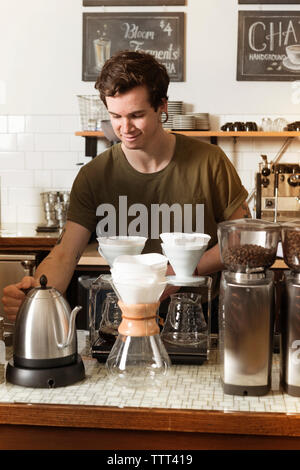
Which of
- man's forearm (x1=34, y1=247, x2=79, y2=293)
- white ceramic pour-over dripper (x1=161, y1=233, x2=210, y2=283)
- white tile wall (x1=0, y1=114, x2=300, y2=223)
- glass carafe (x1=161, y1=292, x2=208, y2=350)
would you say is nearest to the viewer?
white ceramic pour-over dripper (x1=161, y1=233, x2=210, y2=283)

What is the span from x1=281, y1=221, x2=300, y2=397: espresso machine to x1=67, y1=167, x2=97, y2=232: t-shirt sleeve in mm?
1099

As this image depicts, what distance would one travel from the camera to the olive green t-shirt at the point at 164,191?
2633 millimetres

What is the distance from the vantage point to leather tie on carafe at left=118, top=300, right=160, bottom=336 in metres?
1.63

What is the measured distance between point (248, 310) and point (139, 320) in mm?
282

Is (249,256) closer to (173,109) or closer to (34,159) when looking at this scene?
(173,109)

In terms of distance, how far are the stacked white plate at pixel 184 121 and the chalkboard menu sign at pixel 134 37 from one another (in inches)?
14.8

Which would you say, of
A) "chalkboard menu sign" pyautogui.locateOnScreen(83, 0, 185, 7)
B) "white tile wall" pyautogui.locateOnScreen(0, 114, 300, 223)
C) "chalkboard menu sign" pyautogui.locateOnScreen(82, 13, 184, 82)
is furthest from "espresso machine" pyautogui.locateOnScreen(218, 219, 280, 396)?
"chalkboard menu sign" pyautogui.locateOnScreen(83, 0, 185, 7)

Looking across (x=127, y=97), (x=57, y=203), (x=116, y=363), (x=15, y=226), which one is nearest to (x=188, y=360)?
(x=116, y=363)

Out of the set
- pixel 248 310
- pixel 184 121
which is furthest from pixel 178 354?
pixel 184 121

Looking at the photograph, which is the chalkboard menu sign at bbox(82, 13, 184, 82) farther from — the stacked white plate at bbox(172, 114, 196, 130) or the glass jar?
the glass jar

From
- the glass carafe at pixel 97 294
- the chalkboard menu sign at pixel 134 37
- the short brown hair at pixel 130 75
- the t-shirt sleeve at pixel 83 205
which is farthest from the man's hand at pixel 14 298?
the chalkboard menu sign at pixel 134 37

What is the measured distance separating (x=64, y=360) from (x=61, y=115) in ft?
11.6

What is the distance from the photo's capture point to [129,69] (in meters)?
2.31

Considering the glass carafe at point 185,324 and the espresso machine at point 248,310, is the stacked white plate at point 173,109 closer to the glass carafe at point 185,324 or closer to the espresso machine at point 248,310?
the glass carafe at point 185,324
